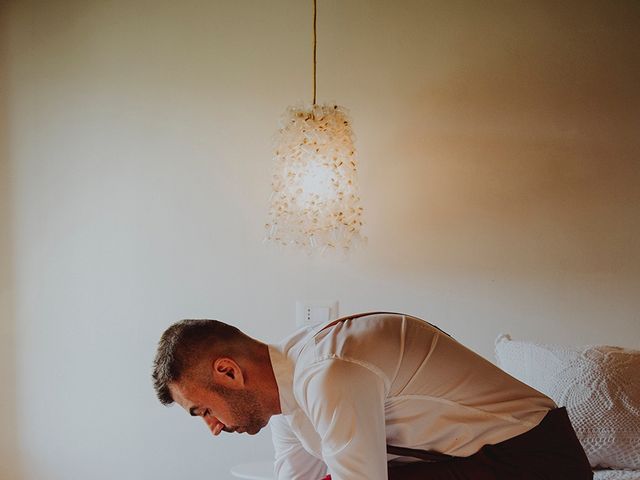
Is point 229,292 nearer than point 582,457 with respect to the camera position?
No

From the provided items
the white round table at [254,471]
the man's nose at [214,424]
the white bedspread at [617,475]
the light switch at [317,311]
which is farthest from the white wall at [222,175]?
the man's nose at [214,424]

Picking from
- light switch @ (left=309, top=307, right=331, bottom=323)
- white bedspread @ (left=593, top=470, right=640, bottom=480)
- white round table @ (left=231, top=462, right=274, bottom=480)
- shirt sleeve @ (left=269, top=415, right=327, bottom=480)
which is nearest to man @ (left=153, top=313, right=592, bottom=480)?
shirt sleeve @ (left=269, top=415, right=327, bottom=480)

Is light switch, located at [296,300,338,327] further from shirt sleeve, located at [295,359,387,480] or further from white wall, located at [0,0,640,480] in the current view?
shirt sleeve, located at [295,359,387,480]

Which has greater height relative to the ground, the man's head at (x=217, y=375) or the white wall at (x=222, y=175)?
the white wall at (x=222, y=175)

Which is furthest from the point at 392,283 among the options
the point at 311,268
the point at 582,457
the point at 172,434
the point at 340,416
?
the point at 340,416

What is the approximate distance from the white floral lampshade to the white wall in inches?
9.3

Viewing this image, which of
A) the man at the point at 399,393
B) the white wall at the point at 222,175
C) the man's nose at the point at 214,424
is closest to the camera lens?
the man at the point at 399,393

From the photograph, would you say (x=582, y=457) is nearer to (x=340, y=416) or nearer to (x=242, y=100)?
(x=340, y=416)

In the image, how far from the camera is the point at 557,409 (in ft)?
4.50

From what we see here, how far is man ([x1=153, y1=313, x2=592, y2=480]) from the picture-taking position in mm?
1257

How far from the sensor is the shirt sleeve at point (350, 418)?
1.15m

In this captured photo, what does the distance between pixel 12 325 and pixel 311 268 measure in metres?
0.90

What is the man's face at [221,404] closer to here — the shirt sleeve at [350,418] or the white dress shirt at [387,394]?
the white dress shirt at [387,394]

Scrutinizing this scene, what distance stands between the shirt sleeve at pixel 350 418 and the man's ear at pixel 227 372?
7.2 inches
